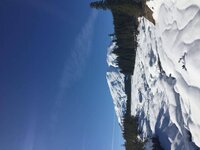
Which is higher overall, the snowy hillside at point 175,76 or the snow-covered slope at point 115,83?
the snow-covered slope at point 115,83

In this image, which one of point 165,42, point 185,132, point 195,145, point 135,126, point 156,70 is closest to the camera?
point 195,145

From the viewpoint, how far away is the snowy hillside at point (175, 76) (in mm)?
9922

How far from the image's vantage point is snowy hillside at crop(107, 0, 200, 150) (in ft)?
32.6

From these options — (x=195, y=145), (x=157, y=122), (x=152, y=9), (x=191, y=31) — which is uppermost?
(x=152, y=9)

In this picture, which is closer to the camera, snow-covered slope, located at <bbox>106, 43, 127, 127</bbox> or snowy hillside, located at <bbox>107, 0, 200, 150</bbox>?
snowy hillside, located at <bbox>107, 0, 200, 150</bbox>

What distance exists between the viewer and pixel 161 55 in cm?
1502

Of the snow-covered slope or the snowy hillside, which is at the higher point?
the snow-covered slope

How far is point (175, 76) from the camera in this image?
39.8 feet

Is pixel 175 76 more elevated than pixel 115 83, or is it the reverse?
pixel 115 83

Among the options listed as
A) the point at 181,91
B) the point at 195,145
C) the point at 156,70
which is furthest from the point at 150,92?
the point at 195,145

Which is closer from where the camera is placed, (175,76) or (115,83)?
(175,76)

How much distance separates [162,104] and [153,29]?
218 inches

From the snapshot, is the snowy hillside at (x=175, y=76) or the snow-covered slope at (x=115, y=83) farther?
the snow-covered slope at (x=115, y=83)

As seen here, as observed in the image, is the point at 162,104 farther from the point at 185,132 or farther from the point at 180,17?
the point at 180,17
